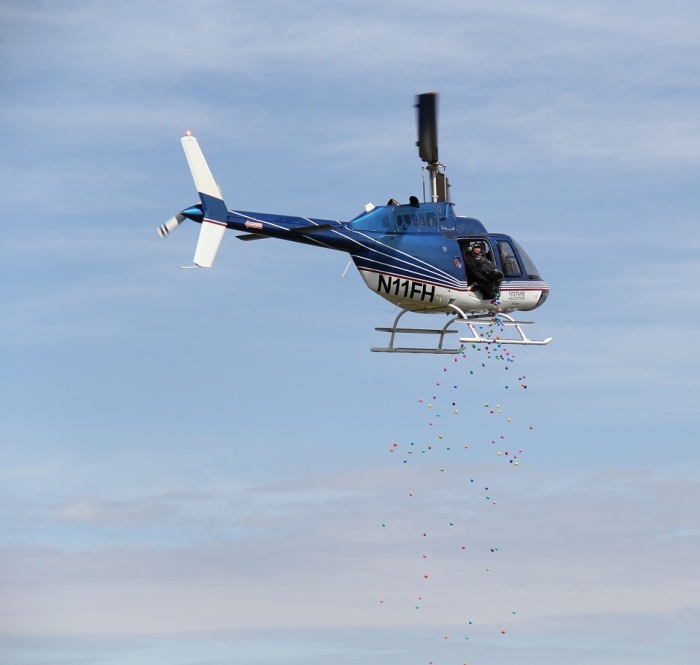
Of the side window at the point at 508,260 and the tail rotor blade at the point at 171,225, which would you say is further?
the side window at the point at 508,260

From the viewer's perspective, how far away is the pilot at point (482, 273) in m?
30.5

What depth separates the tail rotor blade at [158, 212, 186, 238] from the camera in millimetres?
27422

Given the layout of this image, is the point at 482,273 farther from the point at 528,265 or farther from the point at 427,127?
the point at 427,127

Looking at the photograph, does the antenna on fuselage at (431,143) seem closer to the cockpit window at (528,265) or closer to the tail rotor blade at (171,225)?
the cockpit window at (528,265)

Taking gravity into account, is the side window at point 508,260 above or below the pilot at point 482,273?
above

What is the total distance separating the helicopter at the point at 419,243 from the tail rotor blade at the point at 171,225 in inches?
0.9

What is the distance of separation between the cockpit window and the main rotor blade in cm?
340

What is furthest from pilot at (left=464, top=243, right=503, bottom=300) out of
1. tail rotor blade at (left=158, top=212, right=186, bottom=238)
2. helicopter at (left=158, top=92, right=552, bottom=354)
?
tail rotor blade at (left=158, top=212, right=186, bottom=238)

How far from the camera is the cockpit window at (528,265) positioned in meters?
31.9

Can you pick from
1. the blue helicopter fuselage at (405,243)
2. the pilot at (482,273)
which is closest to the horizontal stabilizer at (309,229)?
the blue helicopter fuselage at (405,243)

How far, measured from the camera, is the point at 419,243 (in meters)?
29.7

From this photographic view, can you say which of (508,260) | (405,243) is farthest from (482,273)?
(405,243)

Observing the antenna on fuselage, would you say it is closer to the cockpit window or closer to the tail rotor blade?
the cockpit window

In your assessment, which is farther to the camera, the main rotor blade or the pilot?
the pilot
